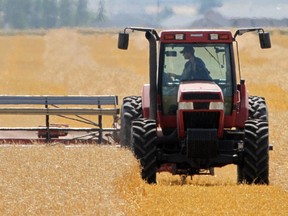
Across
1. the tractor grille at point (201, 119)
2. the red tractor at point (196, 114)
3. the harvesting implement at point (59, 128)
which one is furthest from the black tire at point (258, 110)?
the harvesting implement at point (59, 128)

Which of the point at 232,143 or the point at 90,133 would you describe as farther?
the point at 90,133

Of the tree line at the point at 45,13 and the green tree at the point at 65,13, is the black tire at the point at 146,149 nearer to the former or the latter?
the tree line at the point at 45,13

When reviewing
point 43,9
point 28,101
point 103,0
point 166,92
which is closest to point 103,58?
point 103,0

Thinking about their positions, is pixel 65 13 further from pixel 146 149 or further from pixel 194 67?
pixel 146 149

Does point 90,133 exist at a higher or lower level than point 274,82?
lower

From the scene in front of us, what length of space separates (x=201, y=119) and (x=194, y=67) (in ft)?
2.70

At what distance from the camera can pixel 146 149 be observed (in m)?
13.0

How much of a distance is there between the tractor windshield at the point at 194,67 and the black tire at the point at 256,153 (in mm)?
729

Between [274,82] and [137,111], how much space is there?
1121 inches

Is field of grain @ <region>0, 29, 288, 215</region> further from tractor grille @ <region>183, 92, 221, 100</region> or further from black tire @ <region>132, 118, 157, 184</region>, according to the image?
tractor grille @ <region>183, 92, 221, 100</region>

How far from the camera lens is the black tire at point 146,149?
513 inches

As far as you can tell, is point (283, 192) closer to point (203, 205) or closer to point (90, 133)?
point (203, 205)

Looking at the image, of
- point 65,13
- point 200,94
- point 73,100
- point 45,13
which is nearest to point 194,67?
point 200,94

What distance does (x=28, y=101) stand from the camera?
18906 millimetres
